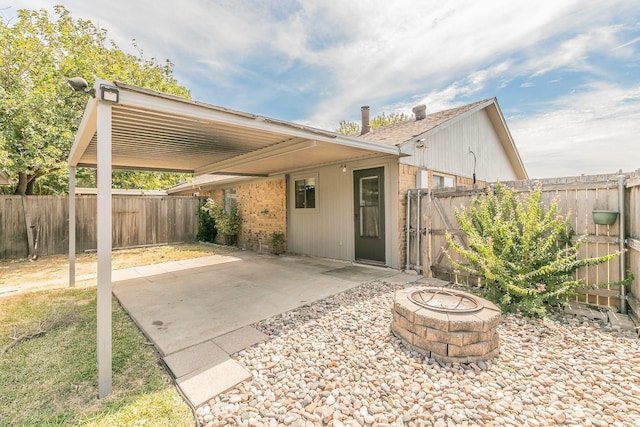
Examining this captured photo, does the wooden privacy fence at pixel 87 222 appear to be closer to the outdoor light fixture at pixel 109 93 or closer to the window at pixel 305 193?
the window at pixel 305 193

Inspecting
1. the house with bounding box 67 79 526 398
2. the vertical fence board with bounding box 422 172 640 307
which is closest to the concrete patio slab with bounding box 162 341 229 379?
the house with bounding box 67 79 526 398

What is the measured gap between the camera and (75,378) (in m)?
2.49

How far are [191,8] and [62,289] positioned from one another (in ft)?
22.8

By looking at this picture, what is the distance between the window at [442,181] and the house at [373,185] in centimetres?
3

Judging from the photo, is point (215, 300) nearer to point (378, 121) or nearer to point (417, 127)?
point (417, 127)

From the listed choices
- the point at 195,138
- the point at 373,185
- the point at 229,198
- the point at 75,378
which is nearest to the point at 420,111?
the point at 373,185

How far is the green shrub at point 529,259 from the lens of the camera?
12.0ft

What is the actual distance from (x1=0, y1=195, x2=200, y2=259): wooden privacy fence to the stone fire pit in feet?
38.5

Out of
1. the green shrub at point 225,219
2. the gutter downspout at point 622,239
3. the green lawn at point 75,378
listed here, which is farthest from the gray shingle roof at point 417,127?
the green shrub at point 225,219

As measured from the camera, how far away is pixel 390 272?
6215 millimetres

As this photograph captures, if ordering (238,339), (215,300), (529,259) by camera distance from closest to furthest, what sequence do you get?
1. (238,339)
2. (529,259)
3. (215,300)

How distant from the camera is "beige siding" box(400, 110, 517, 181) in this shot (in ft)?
23.4

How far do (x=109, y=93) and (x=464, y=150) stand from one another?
9.21m

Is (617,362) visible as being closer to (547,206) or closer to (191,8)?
(547,206)
